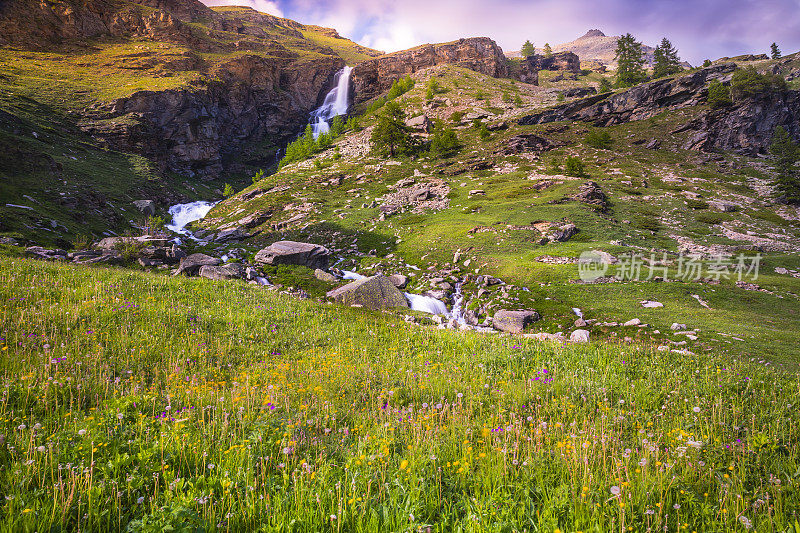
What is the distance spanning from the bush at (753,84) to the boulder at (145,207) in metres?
131

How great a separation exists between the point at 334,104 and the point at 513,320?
16099cm

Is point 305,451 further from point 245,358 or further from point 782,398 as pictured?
point 782,398

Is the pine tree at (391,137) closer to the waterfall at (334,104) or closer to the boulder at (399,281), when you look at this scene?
the boulder at (399,281)

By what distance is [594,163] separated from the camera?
63344 mm

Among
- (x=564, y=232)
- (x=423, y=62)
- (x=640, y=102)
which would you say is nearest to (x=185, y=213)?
(x=564, y=232)

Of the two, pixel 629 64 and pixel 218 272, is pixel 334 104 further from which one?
pixel 218 272

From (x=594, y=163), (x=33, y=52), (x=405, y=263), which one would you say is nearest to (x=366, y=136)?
(x=594, y=163)

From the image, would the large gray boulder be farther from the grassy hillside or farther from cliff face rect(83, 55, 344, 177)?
cliff face rect(83, 55, 344, 177)

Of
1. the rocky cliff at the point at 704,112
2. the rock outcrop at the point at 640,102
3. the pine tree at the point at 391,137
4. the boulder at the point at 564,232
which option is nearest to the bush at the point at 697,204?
the boulder at the point at 564,232

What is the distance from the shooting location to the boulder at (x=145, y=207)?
54.8 meters

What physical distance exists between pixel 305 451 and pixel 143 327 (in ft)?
23.3

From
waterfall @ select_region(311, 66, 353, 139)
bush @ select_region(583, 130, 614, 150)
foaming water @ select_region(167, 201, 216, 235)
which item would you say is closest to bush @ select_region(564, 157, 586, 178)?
bush @ select_region(583, 130, 614, 150)
